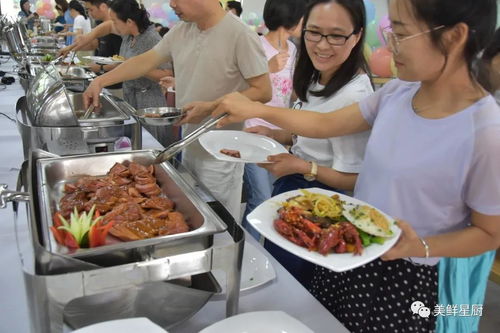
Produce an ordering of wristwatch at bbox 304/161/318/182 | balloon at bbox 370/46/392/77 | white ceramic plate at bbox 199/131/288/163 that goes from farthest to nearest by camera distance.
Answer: balloon at bbox 370/46/392/77, white ceramic plate at bbox 199/131/288/163, wristwatch at bbox 304/161/318/182

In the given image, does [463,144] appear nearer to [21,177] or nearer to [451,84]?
[451,84]

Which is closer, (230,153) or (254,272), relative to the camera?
(254,272)

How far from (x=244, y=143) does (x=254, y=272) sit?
0.58 metres

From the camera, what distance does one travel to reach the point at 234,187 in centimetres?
185

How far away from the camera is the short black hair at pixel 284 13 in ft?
8.00

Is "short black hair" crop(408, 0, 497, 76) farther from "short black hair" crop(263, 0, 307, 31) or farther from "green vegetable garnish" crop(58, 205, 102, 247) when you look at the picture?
"short black hair" crop(263, 0, 307, 31)

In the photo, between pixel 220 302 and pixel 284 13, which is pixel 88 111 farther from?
pixel 284 13

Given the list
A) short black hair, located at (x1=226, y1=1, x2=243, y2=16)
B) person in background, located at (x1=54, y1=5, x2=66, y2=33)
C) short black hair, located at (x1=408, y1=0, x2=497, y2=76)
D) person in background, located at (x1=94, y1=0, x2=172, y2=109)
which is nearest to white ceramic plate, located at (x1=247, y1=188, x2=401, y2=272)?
short black hair, located at (x1=408, y1=0, x2=497, y2=76)

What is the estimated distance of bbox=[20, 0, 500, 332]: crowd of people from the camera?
2.67 feet

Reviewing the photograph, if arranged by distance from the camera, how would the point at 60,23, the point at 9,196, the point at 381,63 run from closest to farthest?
Result: 1. the point at 9,196
2. the point at 381,63
3. the point at 60,23

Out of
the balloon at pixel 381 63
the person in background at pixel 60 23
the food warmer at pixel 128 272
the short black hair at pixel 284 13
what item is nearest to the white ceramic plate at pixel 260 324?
the food warmer at pixel 128 272

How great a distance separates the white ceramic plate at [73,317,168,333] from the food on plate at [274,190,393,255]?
0.29 meters

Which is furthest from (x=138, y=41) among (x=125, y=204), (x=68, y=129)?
(x=125, y=204)

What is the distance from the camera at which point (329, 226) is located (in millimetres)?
815
